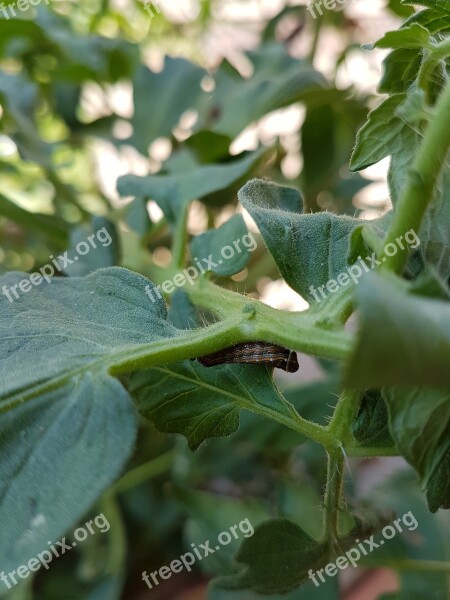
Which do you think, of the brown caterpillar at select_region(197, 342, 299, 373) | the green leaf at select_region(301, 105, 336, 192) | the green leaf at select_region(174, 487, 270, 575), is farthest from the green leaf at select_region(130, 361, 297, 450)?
the green leaf at select_region(301, 105, 336, 192)

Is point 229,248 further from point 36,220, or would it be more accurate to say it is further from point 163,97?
point 163,97

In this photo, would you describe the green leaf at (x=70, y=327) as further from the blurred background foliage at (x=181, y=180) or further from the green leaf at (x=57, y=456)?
the blurred background foliage at (x=181, y=180)

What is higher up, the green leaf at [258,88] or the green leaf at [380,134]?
the green leaf at [380,134]

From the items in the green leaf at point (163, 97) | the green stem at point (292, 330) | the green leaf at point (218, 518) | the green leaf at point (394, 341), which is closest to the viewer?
the green leaf at point (394, 341)

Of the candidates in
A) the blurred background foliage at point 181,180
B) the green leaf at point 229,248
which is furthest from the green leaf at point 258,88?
the green leaf at point 229,248

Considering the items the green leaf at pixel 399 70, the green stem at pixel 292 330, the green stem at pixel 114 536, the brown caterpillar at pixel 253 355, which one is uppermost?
the green leaf at pixel 399 70

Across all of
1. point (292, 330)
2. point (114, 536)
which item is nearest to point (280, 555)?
point (292, 330)

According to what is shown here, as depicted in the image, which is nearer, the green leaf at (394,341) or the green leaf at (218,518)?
the green leaf at (394,341)

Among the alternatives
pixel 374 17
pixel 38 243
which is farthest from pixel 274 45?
pixel 38 243

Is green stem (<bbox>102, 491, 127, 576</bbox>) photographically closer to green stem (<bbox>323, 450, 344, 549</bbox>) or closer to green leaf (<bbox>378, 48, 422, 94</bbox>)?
green stem (<bbox>323, 450, 344, 549</bbox>)
